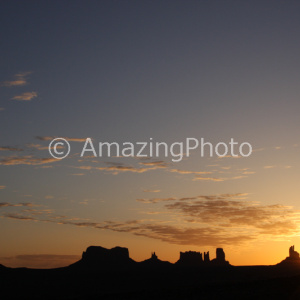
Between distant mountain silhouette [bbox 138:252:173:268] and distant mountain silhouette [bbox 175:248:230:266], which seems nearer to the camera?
distant mountain silhouette [bbox 138:252:173:268]

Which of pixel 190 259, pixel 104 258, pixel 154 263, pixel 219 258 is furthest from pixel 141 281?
pixel 219 258

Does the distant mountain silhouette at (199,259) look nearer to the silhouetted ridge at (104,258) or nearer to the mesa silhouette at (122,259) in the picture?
the mesa silhouette at (122,259)

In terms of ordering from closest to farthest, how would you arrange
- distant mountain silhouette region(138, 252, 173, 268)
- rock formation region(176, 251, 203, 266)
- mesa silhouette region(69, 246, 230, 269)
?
distant mountain silhouette region(138, 252, 173, 268)
mesa silhouette region(69, 246, 230, 269)
rock formation region(176, 251, 203, 266)

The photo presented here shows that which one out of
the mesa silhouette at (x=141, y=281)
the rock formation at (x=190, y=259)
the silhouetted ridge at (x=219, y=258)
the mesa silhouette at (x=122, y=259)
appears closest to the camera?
the mesa silhouette at (x=141, y=281)

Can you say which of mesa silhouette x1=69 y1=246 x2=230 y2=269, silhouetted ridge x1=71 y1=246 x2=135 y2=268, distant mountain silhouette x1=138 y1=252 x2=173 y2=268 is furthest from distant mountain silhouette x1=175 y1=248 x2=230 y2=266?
silhouetted ridge x1=71 y1=246 x2=135 y2=268

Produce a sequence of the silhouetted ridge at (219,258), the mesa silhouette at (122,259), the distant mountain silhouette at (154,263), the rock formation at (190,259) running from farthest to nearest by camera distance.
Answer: the silhouetted ridge at (219,258) → the rock formation at (190,259) → the mesa silhouette at (122,259) → the distant mountain silhouette at (154,263)

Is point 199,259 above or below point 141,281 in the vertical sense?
above

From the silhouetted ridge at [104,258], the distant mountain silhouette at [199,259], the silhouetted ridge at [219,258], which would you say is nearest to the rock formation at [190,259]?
the distant mountain silhouette at [199,259]

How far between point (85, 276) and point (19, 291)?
68.2 feet

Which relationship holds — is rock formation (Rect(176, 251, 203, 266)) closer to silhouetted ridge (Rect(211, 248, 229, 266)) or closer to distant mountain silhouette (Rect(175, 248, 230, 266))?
distant mountain silhouette (Rect(175, 248, 230, 266))

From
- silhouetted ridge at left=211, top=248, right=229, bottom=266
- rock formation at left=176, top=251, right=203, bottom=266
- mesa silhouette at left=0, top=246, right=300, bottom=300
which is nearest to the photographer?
mesa silhouette at left=0, top=246, right=300, bottom=300

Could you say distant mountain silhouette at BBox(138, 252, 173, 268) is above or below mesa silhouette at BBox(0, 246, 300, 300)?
above

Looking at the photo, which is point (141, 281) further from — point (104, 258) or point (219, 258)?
point (219, 258)

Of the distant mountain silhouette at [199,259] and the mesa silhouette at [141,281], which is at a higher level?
the distant mountain silhouette at [199,259]
